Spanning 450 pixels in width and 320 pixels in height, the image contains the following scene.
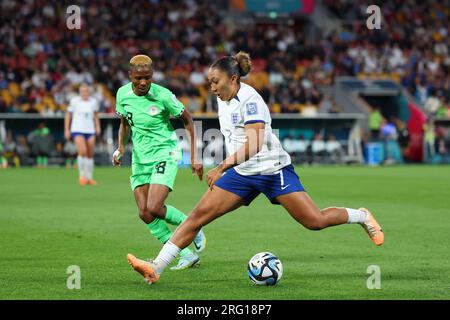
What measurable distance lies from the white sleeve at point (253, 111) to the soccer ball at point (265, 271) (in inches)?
52.3

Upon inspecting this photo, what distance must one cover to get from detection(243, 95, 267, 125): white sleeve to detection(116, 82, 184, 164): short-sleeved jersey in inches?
75.6

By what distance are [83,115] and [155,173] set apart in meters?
13.3

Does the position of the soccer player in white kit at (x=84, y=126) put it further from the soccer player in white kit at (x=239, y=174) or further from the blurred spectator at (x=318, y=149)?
the blurred spectator at (x=318, y=149)

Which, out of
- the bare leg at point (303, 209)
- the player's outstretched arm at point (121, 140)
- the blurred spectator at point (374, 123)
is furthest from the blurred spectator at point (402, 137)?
the bare leg at point (303, 209)

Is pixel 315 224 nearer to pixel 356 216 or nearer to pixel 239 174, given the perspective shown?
pixel 356 216

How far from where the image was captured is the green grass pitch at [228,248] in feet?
27.7

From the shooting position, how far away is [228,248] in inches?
461

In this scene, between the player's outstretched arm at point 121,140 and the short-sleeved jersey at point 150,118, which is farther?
the player's outstretched arm at point 121,140

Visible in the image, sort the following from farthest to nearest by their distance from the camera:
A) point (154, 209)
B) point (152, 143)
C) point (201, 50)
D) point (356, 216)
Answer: point (201, 50)
point (152, 143)
point (154, 209)
point (356, 216)

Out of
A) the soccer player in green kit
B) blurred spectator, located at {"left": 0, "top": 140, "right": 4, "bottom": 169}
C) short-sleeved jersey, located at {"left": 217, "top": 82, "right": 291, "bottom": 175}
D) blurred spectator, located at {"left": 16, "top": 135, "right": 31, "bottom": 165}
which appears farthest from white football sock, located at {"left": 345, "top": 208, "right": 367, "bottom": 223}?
blurred spectator, located at {"left": 16, "top": 135, "right": 31, "bottom": 165}

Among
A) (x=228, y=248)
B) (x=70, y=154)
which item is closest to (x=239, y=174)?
(x=228, y=248)

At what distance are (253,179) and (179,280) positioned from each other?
123 cm

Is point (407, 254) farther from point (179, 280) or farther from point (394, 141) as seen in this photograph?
point (394, 141)
